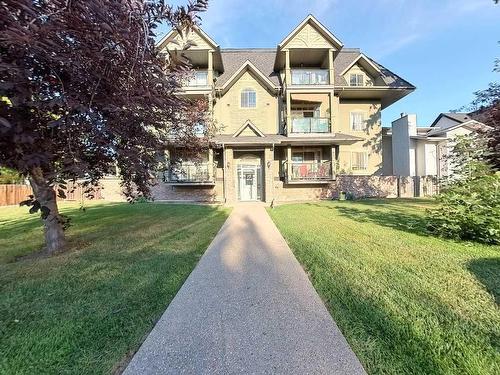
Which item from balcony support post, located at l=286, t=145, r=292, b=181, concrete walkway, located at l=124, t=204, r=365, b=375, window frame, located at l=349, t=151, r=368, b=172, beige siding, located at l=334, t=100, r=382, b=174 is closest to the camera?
concrete walkway, located at l=124, t=204, r=365, b=375

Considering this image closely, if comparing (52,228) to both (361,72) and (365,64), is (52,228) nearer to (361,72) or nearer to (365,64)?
→ (361,72)

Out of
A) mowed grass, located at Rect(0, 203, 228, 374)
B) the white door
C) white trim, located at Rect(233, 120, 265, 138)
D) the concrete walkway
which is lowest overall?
the concrete walkway

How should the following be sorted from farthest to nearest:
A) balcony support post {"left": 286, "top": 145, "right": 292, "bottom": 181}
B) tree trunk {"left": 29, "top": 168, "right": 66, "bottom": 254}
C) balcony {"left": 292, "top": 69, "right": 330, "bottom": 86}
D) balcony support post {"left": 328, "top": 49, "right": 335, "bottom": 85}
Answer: balcony {"left": 292, "top": 69, "right": 330, "bottom": 86} → balcony support post {"left": 328, "top": 49, "right": 335, "bottom": 85} → balcony support post {"left": 286, "top": 145, "right": 292, "bottom": 181} → tree trunk {"left": 29, "top": 168, "right": 66, "bottom": 254}

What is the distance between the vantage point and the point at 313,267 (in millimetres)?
5137

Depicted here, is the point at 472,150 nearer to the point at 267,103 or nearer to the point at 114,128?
the point at 114,128

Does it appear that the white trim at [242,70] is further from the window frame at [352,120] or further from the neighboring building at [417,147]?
the neighboring building at [417,147]

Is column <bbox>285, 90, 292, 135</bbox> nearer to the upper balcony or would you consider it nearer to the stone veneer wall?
the stone veneer wall

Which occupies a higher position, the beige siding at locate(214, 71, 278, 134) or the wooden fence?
the beige siding at locate(214, 71, 278, 134)

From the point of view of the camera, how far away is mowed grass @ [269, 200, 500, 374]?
2.55 meters

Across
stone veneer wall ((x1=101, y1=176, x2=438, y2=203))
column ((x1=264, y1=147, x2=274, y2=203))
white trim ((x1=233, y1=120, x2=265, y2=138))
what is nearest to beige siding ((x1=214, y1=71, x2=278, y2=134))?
white trim ((x1=233, y1=120, x2=265, y2=138))

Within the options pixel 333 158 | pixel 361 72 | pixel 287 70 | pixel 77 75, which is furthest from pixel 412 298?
pixel 361 72

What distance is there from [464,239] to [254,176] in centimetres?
1521

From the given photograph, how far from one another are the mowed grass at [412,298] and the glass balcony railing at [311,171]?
44.1 feet

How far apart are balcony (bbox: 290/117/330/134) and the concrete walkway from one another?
54.1 feet
